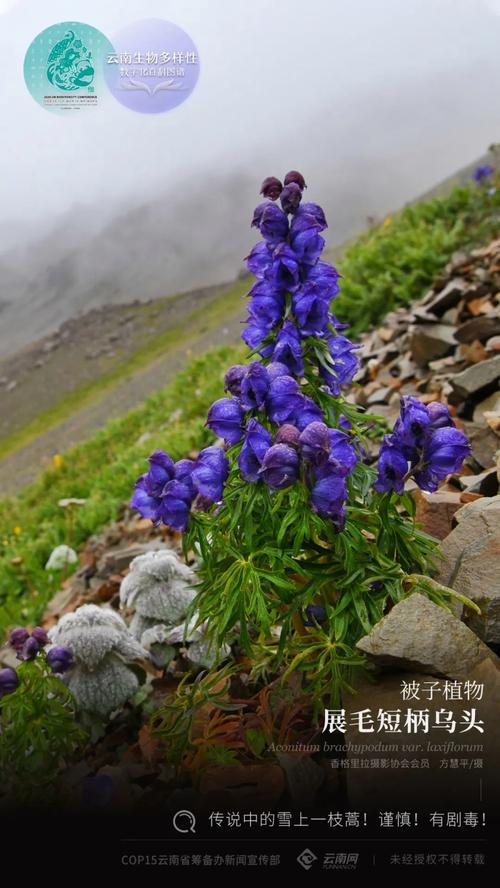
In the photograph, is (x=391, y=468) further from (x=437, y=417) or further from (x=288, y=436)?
(x=288, y=436)

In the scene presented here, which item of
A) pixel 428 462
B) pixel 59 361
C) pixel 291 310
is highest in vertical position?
pixel 291 310

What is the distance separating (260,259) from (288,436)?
2.36 feet

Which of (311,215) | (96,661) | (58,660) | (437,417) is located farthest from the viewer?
(96,661)

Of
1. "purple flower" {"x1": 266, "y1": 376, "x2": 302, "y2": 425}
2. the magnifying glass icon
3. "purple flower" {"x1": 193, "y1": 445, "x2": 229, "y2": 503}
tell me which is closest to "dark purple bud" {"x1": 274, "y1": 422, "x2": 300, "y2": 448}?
"purple flower" {"x1": 266, "y1": 376, "x2": 302, "y2": 425}

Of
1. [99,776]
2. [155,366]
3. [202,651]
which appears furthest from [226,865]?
[155,366]

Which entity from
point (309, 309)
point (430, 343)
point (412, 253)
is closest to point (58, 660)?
point (309, 309)

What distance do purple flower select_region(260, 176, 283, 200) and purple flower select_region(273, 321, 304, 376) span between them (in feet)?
1.35

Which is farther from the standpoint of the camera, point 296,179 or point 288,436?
point 296,179

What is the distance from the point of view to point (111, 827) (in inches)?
81.5

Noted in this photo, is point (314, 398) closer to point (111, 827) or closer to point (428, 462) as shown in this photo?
point (428, 462)

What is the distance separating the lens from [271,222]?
230 centimetres

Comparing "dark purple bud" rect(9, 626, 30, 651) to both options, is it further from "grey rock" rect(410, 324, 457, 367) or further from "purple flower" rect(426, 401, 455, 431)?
"grey rock" rect(410, 324, 457, 367)

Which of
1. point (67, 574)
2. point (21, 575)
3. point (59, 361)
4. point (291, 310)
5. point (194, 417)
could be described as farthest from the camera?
point (59, 361)

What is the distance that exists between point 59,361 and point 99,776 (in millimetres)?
49065
